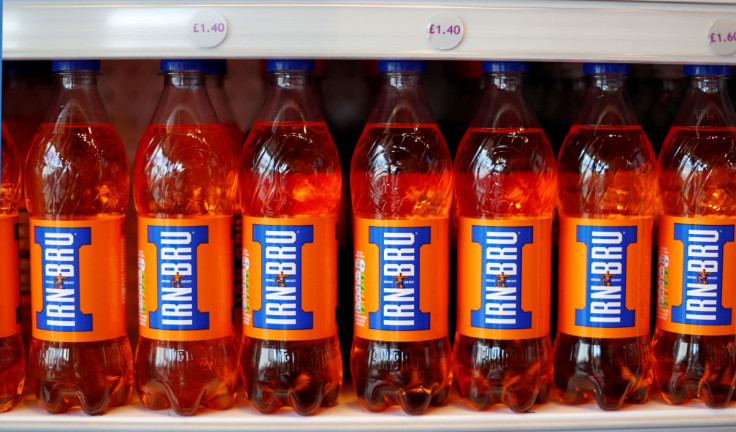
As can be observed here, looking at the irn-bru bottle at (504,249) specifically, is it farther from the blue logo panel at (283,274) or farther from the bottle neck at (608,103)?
the blue logo panel at (283,274)

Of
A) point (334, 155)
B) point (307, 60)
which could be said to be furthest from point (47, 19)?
point (334, 155)

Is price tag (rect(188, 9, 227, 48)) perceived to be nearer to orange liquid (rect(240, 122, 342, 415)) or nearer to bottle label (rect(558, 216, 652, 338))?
orange liquid (rect(240, 122, 342, 415))

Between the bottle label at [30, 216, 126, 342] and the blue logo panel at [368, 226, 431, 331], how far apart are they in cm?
40

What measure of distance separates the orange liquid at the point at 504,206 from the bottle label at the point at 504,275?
51mm

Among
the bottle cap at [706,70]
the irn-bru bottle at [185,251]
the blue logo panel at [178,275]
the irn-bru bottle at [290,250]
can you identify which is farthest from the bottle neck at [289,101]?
the bottle cap at [706,70]

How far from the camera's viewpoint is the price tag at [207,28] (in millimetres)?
978

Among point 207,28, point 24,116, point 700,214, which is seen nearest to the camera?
point 207,28

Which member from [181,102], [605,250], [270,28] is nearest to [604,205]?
[605,250]

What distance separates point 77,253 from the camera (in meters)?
1.08

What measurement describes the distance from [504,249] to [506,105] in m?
0.25

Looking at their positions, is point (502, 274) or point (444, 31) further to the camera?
point (502, 274)

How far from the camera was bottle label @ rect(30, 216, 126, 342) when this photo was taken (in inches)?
42.5

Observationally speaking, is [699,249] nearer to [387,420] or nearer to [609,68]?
[609,68]

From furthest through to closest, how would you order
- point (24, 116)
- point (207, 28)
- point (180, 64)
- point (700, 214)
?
point (24, 116)
point (700, 214)
point (180, 64)
point (207, 28)
